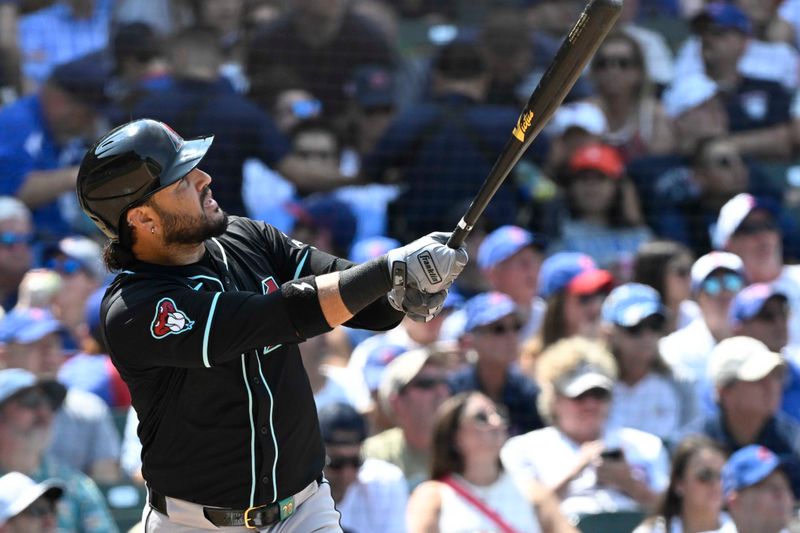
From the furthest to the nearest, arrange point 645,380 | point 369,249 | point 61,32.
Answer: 1. point 61,32
2. point 369,249
3. point 645,380

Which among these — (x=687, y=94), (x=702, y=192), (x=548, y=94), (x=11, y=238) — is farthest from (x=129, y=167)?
(x=687, y=94)

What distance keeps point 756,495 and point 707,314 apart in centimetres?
144

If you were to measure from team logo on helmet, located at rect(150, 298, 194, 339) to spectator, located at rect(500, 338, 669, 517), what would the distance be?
7.08 ft

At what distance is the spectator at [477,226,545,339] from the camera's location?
20.2ft

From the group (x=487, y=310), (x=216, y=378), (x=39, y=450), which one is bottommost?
(x=39, y=450)

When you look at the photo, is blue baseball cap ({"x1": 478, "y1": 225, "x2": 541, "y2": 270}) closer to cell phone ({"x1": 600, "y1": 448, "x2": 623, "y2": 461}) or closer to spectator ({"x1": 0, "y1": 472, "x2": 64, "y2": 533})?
cell phone ({"x1": 600, "y1": 448, "x2": 623, "y2": 461})

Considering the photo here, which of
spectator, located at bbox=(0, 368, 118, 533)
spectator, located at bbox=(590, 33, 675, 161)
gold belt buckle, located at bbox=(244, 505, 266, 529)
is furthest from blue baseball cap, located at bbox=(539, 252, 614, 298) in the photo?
gold belt buckle, located at bbox=(244, 505, 266, 529)

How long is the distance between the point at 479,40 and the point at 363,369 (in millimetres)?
2580

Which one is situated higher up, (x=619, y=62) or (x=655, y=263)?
(x=619, y=62)

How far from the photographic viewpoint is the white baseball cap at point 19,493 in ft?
13.7

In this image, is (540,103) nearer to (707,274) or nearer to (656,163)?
(707,274)

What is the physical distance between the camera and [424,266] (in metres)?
2.82

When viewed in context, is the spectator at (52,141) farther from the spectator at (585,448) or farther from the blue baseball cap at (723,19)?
the blue baseball cap at (723,19)

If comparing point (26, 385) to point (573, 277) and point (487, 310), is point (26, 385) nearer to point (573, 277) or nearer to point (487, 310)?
point (487, 310)
